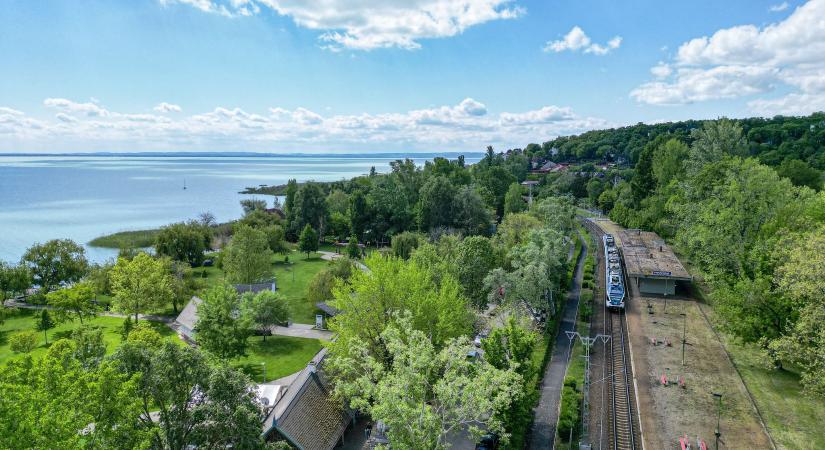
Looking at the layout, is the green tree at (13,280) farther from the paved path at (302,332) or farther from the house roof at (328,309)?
the house roof at (328,309)

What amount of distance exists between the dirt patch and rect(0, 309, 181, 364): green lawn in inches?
1524

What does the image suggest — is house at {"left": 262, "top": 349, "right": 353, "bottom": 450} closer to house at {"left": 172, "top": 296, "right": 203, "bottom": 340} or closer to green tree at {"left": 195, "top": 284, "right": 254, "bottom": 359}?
green tree at {"left": 195, "top": 284, "right": 254, "bottom": 359}

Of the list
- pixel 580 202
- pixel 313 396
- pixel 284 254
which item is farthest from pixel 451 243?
pixel 580 202

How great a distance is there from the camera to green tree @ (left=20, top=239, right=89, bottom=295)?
5647cm

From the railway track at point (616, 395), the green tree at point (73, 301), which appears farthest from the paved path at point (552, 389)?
the green tree at point (73, 301)

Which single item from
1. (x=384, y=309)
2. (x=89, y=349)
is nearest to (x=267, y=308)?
(x=89, y=349)

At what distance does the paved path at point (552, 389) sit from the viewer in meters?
27.0

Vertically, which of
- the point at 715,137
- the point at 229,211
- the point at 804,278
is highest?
the point at 715,137

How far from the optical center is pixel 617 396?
30594mm

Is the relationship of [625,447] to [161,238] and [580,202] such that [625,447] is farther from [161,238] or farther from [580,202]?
[580,202]

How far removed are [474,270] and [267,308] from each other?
61.8ft

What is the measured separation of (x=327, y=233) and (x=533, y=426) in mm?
73151

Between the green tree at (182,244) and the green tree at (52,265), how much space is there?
12.0m

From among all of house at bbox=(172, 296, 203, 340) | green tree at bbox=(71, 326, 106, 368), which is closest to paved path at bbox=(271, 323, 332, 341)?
house at bbox=(172, 296, 203, 340)
